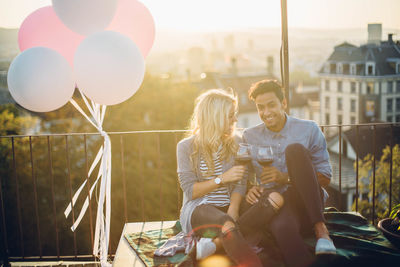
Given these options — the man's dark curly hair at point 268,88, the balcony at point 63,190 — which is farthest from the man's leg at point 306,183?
the balcony at point 63,190

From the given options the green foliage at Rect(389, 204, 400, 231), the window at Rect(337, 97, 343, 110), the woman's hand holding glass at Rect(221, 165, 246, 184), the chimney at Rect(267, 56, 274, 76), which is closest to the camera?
the woman's hand holding glass at Rect(221, 165, 246, 184)

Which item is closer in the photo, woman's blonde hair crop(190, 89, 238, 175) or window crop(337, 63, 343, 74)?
woman's blonde hair crop(190, 89, 238, 175)

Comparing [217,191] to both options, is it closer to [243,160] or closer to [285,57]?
[243,160]

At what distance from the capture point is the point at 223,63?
3481cm

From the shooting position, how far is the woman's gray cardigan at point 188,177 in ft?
7.20

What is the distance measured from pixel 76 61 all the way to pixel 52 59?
19 cm

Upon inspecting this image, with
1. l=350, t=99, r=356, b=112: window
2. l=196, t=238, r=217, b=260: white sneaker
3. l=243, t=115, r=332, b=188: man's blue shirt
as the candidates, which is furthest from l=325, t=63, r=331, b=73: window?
l=196, t=238, r=217, b=260: white sneaker

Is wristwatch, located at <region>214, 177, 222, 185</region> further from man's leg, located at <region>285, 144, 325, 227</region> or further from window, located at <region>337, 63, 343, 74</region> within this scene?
window, located at <region>337, 63, 343, 74</region>

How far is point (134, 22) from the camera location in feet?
8.52

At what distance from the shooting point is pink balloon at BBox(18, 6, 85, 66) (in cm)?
250

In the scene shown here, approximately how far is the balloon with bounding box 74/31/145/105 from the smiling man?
78 cm

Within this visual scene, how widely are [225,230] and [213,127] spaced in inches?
23.2

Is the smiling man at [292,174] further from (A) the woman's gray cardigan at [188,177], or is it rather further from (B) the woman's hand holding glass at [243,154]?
(A) the woman's gray cardigan at [188,177]

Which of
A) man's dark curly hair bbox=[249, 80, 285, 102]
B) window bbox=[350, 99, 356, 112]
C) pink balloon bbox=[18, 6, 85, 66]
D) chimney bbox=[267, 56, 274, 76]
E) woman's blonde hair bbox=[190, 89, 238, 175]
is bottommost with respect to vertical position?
window bbox=[350, 99, 356, 112]
